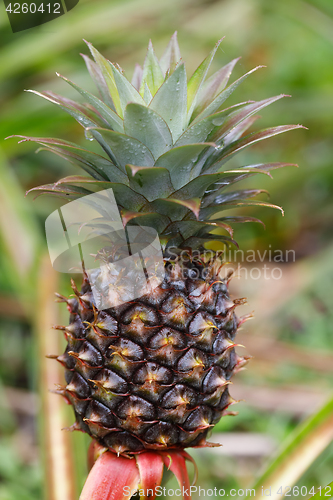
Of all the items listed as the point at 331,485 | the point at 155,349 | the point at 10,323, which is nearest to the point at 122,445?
the point at 155,349

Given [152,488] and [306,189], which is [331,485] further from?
[306,189]

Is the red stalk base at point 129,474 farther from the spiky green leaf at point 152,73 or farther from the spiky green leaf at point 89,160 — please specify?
the spiky green leaf at point 152,73

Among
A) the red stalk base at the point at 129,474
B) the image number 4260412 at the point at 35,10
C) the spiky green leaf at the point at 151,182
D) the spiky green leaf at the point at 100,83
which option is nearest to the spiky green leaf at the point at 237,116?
the spiky green leaf at the point at 151,182

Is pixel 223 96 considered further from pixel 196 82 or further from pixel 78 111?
pixel 78 111

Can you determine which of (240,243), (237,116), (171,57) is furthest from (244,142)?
(240,243)
